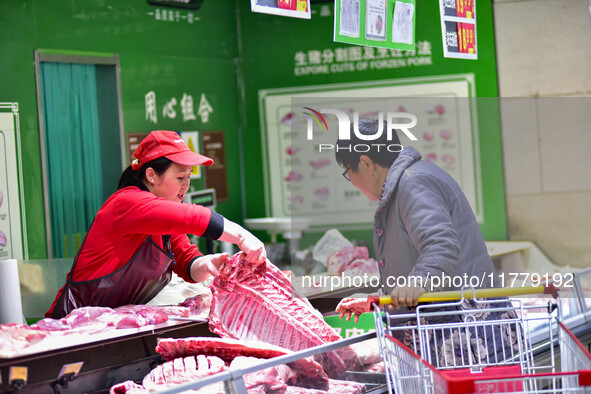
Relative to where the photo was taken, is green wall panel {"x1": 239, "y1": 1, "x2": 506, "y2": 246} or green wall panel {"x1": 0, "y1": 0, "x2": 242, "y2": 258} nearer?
green wall panel {"x1": 239, "y1": 1, "x2": 506, "y2": 246}

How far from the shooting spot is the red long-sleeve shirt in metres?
3.02

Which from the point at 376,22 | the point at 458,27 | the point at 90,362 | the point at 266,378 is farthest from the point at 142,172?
the point at 458,27

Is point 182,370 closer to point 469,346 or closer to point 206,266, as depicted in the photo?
point 206,266

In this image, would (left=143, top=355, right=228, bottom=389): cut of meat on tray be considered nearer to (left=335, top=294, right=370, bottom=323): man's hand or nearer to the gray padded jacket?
(left=335, top=294, right=370, bottom=323): man's hand

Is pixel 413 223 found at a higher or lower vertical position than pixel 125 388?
higher

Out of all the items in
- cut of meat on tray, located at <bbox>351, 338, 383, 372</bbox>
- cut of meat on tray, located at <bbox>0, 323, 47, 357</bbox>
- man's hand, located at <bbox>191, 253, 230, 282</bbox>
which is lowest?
cut of meat on tray, located at <bbox>351, 338, 383, 372</bbox>

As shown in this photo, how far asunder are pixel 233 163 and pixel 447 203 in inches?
152

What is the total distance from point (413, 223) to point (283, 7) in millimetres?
1363

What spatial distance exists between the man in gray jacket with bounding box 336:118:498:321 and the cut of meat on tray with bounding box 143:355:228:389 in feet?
2.33

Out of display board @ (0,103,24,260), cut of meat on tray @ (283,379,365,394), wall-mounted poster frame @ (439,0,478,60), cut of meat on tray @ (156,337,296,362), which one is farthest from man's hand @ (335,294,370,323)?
display board @ (0,103,24,260)

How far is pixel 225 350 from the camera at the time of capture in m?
2.73

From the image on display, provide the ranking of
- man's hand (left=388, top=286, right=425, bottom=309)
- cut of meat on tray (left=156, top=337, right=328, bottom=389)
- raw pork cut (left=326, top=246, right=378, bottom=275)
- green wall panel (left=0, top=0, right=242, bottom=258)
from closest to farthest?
cut of meat on tray (left=156, top=337, right=328, bottom=389), man's hand (left=388, top=286, right=425, bottom=309), raw pork cut (left=326, top=246, right=378, bottom=275), green wall panel (left=0, top=0, right=242, bottom=258)

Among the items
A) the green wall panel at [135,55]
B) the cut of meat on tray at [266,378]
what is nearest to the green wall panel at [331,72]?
the green wall panel at [135,55]

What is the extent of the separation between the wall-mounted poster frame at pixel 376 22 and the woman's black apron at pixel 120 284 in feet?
4.68
